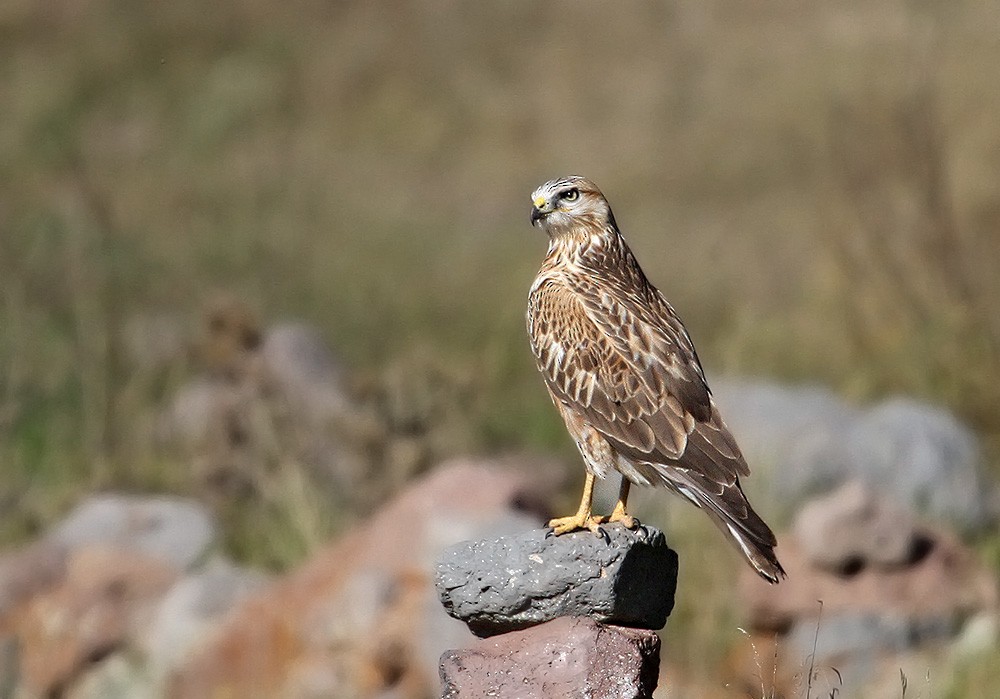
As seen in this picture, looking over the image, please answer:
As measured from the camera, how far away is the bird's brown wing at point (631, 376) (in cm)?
627

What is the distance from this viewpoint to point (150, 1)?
98.0 ft

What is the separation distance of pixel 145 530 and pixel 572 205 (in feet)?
20.1

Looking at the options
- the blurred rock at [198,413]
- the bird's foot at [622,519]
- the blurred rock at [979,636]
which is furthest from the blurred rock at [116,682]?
the bird's foot at [622,519]

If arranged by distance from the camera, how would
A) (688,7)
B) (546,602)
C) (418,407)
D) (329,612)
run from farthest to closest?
(688,7) < (418,407) < (329,612) < (546,602)

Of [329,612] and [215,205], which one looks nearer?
[329,612]

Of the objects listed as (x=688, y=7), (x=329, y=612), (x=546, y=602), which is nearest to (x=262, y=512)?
(x=329, y=612)

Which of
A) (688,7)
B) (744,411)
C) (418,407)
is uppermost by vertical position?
(688,7)

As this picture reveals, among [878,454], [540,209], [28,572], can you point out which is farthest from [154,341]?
[540,209]

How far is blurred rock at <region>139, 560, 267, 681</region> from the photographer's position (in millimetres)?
10703

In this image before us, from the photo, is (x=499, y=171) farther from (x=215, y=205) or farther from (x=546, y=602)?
(x=546, y=602)

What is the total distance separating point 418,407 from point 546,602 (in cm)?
632

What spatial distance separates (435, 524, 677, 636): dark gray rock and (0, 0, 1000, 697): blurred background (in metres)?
0.54

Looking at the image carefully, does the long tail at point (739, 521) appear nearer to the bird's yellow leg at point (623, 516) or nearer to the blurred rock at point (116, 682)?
the bird's yellow leg at point (623, 516)

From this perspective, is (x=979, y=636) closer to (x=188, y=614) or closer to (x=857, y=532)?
(x=857, y=532)
